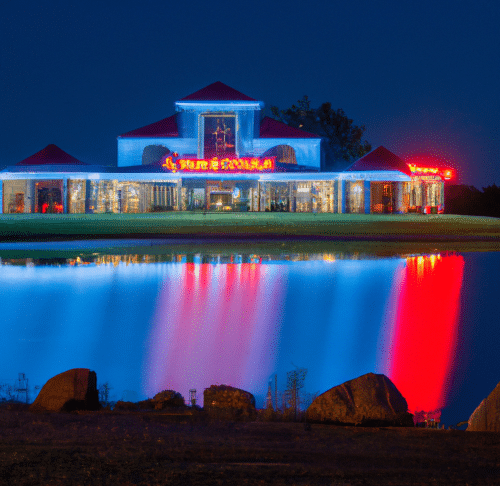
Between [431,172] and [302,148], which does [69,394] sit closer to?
[302,148]

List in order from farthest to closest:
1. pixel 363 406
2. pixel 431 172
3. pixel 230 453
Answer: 1. pixel 431 172
2. pixel 363 406
3. pixel 230 453

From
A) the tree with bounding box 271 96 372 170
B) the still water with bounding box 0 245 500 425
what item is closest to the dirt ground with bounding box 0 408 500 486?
the still water with bounding box 0 245 500 425

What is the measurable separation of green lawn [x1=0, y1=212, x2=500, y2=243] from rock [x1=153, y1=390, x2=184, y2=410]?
1826 centimetres

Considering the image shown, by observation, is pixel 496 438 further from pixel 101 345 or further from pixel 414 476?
pixel 101 345

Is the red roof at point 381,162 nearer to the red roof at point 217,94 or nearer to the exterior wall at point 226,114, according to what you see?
the exterior wall at point 226,114

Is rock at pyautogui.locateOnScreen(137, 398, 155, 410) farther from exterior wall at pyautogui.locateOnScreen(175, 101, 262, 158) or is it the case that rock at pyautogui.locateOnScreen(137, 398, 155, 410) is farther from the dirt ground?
exterior wall at pyautogui.locateOnScreen(175, 101, 262, 158)

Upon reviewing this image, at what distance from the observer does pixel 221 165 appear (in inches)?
1625

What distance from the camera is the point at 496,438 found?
3717 millimetres

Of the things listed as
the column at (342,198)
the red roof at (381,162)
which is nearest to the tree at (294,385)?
the red roof at (381,162)

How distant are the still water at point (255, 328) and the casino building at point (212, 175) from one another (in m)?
29.2

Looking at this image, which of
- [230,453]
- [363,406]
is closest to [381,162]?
[363,406]

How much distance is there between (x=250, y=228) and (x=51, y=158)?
21.4 metres

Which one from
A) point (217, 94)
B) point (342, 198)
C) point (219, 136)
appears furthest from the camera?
point (217, 94)

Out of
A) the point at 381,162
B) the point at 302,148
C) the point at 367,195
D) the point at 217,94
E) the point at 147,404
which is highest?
the point at 217,94
